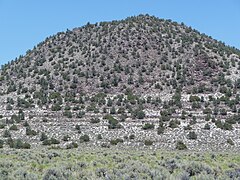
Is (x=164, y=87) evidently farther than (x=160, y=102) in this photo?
Yes

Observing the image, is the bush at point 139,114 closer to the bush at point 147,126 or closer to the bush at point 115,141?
the bush at point 147,126

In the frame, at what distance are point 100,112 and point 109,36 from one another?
28266 mm

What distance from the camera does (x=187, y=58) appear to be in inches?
2948

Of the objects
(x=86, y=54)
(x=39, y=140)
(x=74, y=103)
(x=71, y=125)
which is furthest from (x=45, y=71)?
(x=39, y=140)

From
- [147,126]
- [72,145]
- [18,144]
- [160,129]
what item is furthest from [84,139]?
[160,129]

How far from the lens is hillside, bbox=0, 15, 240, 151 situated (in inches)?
1796

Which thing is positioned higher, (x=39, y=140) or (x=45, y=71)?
(x=45, y=71)

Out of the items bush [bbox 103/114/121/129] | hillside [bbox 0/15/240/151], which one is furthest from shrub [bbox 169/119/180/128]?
bush [bbox 103/114/121/129]

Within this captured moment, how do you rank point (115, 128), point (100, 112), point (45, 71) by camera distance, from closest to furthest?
1. point (115, 128)
2. point (100, 112)
3. point (45, 71)

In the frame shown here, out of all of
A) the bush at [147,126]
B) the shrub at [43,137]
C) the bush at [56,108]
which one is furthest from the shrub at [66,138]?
the bush at [56,108]

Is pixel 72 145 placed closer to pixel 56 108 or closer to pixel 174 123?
pixel 174 123

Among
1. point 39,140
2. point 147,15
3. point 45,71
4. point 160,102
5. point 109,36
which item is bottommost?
point 39,140

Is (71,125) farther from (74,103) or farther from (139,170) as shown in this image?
(139,170)

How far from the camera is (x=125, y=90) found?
6519 cm
